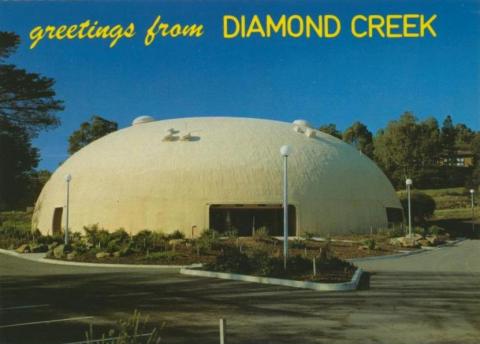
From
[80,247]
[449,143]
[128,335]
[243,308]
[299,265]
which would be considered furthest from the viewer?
[449,143]

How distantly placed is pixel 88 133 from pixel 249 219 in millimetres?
44725

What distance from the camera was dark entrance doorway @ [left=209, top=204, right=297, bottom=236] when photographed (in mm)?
33781

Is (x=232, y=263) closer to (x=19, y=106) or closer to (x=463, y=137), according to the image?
(x=19, y=106)

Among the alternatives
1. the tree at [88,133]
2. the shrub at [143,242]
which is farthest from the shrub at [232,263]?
the tree at [88,133]

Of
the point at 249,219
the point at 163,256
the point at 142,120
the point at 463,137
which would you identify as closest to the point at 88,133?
the point at 142,120

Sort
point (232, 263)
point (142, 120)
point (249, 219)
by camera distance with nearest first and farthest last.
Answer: point (232, 263)
point (249, 219)
point (142, 120)

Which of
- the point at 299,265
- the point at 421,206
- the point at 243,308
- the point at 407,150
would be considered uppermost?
the point at 407,150

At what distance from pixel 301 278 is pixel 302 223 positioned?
18.0 m

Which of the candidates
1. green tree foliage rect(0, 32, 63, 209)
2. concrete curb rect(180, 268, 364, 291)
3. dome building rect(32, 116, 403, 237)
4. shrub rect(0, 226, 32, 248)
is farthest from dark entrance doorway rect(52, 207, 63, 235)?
concrete curb rect(180, 268, 364, 291)

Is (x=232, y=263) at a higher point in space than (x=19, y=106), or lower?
lower

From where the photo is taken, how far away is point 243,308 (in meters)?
Result: 11.2

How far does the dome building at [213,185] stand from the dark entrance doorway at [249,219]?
68 millimetres

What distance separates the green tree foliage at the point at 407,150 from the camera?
7475 centimetres

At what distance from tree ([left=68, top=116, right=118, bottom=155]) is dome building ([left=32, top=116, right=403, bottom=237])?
3530 centimetres
